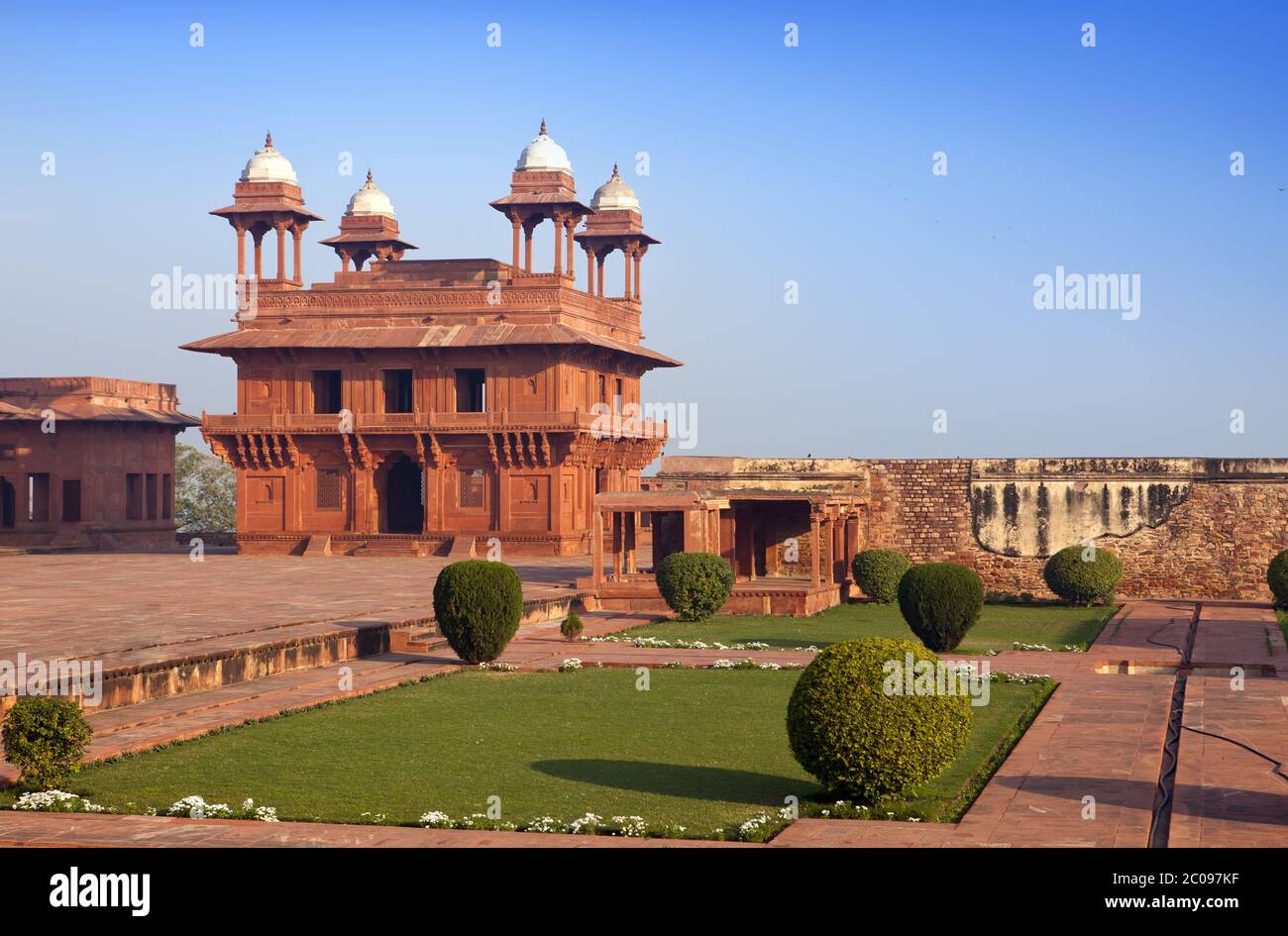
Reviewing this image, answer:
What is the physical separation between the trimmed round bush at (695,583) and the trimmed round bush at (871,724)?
542 inches

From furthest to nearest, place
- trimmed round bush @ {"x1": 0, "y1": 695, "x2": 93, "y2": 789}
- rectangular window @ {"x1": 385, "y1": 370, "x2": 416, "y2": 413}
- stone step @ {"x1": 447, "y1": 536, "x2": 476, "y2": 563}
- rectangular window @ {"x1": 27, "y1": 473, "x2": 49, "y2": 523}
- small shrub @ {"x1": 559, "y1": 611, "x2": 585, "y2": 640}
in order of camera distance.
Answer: rectangular window @ {"x1": 27, "y1": 473, "x2": 49, "y2": 523}, rectangular window @ {"x1": 385, "y1": 370, "x2": 416, "y2": 413}, stone step @ {"x1": 447, "y1": 536, "x2": 476, "y2": 563}, small shrub @ {"x1": 559, "y1": 611, "x2": 585, "y2": 640}, trimmed round bush @ {"x1": 0, "y1": 695, "x2": 93, "y2": 789}

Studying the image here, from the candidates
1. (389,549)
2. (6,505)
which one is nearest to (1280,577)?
(389,549)

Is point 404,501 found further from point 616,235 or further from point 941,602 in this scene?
point 941,602

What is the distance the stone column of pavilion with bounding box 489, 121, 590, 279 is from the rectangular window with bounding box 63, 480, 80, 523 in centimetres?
1601

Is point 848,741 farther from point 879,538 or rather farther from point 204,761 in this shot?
point 879,538

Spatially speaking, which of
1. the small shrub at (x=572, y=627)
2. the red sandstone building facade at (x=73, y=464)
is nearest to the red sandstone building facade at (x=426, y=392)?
the red sandstone building facade at (x=73, y=464)

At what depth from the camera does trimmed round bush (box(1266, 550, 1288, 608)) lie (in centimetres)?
2562

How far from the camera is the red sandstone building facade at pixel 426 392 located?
4009cm

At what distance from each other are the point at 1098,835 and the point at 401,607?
628 inches

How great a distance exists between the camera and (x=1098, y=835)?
349 inches

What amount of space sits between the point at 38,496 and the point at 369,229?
529 inches

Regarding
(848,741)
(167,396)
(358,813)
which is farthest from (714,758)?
(167,396)

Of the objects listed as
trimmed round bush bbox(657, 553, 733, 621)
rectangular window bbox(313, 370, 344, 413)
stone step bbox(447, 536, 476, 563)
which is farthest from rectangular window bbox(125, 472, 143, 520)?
trimmed round bush bbox(657, 553, 733, 621)

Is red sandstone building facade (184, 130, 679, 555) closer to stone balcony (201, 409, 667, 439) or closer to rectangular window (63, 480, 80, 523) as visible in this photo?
stone balcony (201, 409, 667, 439)
